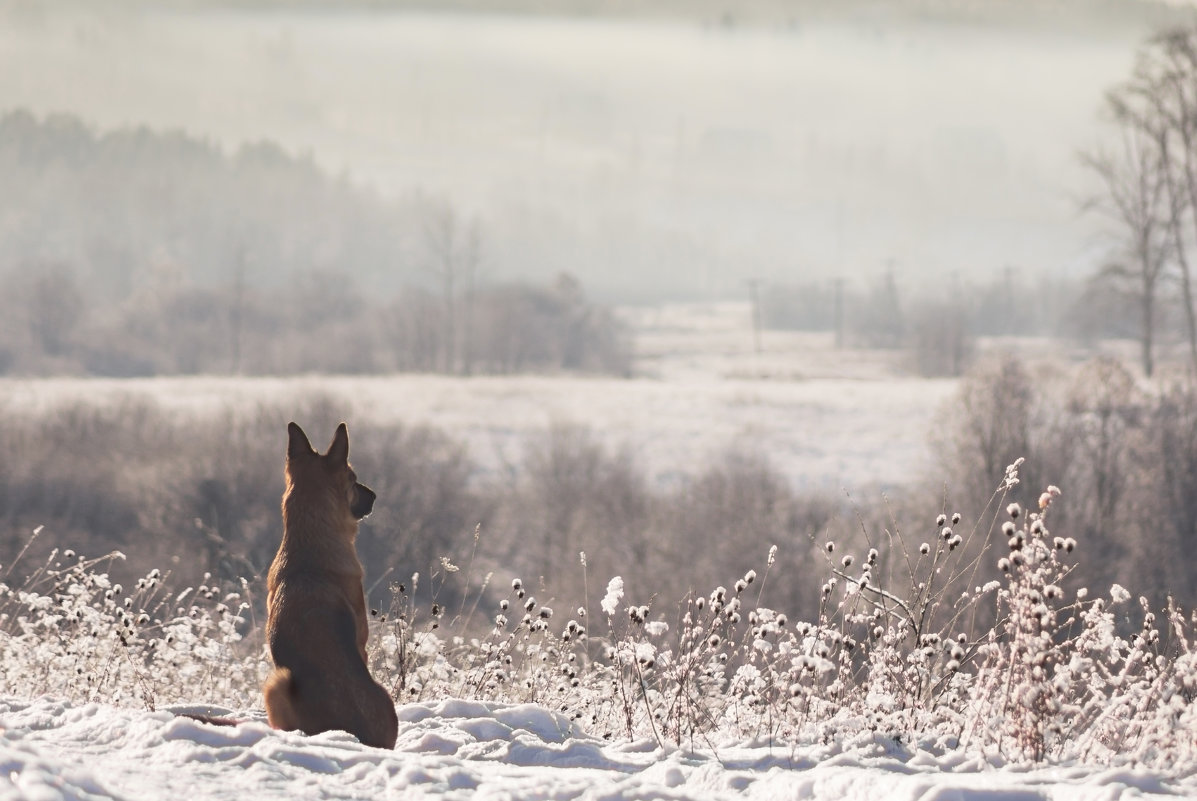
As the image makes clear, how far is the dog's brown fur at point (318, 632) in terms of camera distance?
5051 mm

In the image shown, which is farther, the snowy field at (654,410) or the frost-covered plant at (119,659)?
the snowy field at (654,410)

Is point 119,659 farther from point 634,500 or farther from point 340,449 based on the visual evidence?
point 634,500

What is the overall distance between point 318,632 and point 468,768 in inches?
34.2

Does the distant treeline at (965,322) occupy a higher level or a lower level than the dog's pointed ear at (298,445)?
higher

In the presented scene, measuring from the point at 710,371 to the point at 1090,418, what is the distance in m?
71.1

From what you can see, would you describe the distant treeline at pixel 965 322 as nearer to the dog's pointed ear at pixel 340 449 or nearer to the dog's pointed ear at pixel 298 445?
the dog's pointed ear at pixel 340 449

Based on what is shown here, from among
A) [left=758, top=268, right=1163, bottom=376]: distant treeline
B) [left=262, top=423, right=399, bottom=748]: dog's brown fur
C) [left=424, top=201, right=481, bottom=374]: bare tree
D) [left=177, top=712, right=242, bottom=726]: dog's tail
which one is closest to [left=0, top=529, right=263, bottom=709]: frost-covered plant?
[left=177, top=712, right=242, bottom=726]: dog's tail

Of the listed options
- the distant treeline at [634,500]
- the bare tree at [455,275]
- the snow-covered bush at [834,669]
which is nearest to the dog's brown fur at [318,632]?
the snow-covered bush at [834,669]

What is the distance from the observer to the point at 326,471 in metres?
5.53

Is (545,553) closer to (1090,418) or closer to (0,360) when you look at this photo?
(1090,418)

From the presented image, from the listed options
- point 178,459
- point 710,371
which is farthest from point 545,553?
point 710,371

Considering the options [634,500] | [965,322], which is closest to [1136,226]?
[634,500]

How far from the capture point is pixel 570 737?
566 cm

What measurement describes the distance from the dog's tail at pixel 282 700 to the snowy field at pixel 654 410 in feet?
152
